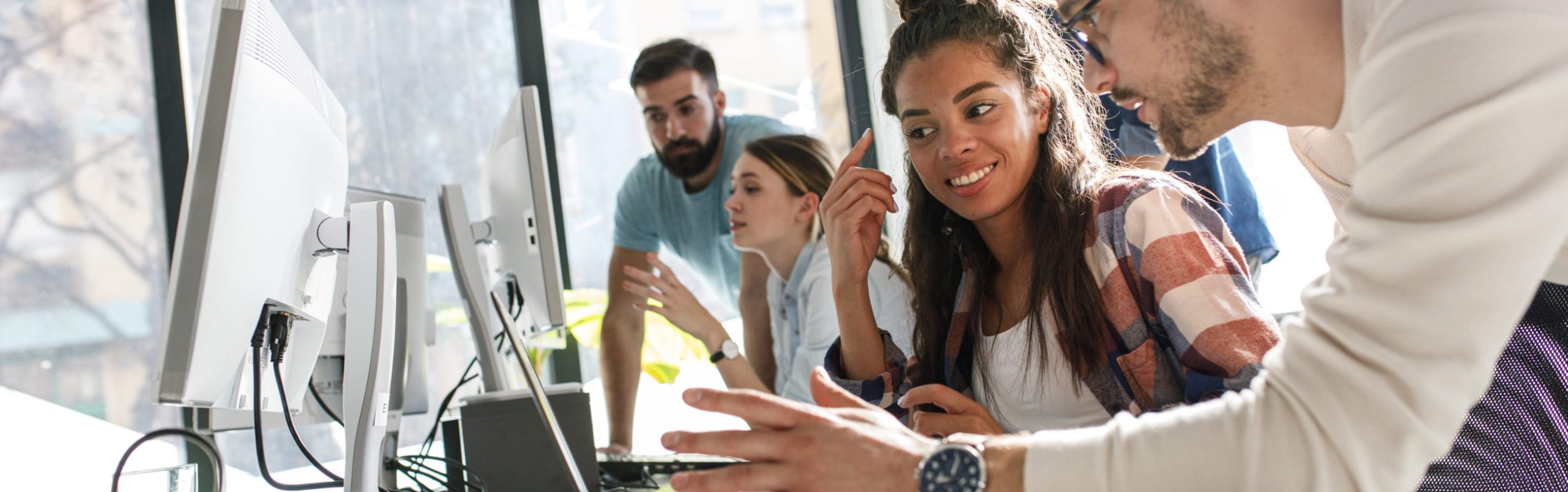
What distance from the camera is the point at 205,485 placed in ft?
4.89

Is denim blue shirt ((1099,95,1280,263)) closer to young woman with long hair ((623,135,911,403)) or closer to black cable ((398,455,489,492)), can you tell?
young woman with long hair ((623,135,911,403))

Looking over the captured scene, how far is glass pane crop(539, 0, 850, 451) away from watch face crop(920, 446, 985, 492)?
109 inches

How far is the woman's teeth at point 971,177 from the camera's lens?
139 cm

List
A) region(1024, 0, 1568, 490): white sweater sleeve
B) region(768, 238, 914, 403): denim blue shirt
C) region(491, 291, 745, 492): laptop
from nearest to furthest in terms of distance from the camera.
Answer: region(1024, 0, 1568, 490): white sweater sleeve < region(491, 291, 745, 492): laptop < region(768, 238, 914, 403): denim blue shirt

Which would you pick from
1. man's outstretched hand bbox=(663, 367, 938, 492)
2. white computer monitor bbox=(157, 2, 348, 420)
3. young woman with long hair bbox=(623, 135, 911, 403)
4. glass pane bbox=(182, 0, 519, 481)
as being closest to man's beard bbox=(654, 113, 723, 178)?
young woman with long hair bbox=(623, 135, 911, 403)

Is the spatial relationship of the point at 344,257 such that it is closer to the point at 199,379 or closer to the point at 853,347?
the point at 199,379

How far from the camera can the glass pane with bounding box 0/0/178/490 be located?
277 centimetres

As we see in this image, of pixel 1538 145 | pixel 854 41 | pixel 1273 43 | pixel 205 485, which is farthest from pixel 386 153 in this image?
pixel 1538 145

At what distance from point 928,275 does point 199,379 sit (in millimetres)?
997

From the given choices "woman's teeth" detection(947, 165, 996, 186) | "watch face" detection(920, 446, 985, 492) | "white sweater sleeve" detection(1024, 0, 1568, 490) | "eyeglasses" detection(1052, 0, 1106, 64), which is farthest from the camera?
"woman's teeth" detection(947, 165, 996, 186)

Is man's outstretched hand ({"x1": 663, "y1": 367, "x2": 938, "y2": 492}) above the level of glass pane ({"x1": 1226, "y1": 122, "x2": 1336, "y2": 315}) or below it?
below

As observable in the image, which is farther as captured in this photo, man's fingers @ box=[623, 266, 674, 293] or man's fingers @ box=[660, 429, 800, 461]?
man's fingers @ box=[623, 266, 674, 293]

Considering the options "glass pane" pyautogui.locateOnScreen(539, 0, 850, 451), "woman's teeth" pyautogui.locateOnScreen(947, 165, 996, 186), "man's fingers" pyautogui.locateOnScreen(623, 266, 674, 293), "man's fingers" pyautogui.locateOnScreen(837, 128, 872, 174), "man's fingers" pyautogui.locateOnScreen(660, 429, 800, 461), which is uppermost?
"glass pane" pyautogui.locateOnScreen(539, 0, 850, 451)

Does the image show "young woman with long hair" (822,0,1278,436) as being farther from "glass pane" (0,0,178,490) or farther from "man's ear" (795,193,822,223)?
"glass pane" (0,0,178,490)
